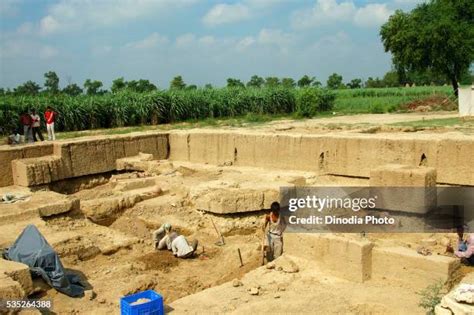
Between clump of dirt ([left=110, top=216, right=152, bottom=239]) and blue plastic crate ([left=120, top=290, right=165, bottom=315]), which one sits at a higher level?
blue plastic crate ([left=120, top=290, right=165, bottom=315])

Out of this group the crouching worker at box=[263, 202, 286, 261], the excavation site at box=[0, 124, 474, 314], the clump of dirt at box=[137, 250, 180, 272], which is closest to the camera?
the excavation site at box=[0, 124, 474, 314]

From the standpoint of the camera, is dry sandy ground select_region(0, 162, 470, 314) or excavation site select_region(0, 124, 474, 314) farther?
excavation site select_region(0, 124, 474, 314)

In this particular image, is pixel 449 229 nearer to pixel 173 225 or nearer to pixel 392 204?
pixel 392 204

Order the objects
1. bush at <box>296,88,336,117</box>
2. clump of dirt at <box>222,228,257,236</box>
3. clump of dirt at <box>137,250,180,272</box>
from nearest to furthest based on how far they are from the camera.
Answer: clump of dirt at <box>137,250,180,272</box> → clump of dirt at <box>222,228,257,236</box> → bush at <box>296,88,336,117</box>

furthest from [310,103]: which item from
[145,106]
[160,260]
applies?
[160,260]

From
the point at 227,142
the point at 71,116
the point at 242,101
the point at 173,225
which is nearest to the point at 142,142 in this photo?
the point at 227,142

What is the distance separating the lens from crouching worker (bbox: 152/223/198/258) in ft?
26.9

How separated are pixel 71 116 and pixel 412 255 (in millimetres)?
15817

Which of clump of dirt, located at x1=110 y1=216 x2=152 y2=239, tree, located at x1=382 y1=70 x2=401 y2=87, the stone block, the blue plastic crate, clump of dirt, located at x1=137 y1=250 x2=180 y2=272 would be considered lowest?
clump of dirt, located at x1=137 y1=250 x2=180 y2=272

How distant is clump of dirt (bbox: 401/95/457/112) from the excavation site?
1103 cm

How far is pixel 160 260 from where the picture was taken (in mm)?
8078

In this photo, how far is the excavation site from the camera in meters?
5.79

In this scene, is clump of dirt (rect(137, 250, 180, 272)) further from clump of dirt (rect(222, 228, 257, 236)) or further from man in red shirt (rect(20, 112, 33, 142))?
man in red shirt (rect(20, 112, 33, 142))

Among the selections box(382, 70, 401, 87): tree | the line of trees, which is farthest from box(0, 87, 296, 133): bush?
box(382, 70, 401, 87): tree
